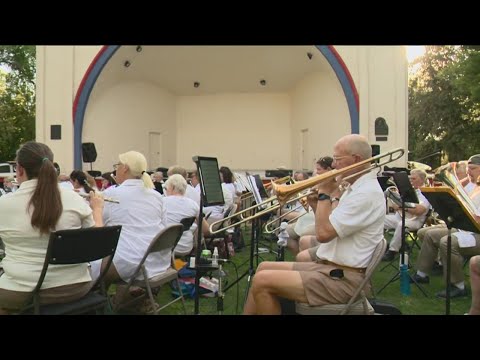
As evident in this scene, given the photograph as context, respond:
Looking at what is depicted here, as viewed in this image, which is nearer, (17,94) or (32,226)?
(32,226)

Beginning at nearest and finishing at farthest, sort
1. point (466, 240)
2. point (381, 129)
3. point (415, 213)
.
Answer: point (466, 240), point (415, 213), point (381, 129)

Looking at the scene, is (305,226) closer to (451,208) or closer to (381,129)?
(451,208)

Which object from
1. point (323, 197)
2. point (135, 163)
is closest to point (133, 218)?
point (135, 163)

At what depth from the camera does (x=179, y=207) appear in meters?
5.80

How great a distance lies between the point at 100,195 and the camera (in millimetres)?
4336

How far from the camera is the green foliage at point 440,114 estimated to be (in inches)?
1209

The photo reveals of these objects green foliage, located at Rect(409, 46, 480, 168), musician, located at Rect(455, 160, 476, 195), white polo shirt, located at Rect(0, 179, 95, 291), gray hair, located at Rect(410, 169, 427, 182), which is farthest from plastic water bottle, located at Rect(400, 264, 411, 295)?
green foliage, located at Rect(409, 46, 480, 168)

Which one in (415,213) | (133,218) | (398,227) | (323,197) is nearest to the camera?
(323,197)

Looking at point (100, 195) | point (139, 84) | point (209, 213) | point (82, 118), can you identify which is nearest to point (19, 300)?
point (100, 195)

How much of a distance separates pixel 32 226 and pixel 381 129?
1391 centimetres

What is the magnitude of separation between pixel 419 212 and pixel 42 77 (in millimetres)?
13673

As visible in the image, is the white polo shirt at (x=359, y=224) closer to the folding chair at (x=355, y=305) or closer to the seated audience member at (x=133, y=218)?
the folding chair at (x=355, y=305)

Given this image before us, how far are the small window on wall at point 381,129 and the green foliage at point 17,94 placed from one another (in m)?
21.3
